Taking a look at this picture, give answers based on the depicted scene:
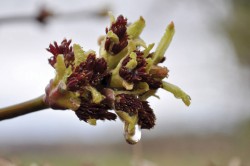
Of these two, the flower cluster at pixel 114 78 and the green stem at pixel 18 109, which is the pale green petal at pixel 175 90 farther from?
the green stem at pixel 18 109

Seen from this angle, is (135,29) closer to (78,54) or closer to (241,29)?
(78,54)

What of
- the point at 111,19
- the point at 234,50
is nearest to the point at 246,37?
the point at 234,50

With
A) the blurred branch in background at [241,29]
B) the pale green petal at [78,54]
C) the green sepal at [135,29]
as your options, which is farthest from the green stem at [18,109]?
the blurred branch in background at [241,29]

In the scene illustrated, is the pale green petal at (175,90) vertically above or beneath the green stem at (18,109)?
above

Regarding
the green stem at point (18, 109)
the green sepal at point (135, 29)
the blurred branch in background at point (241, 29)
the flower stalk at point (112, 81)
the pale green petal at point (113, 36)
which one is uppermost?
the blurred branch in background at point (241, 29)

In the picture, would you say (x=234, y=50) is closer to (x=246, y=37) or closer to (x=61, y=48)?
(x=246, y=37)

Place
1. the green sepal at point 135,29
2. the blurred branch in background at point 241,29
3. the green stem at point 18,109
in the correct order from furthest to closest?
the blurred branch in background at point 241,29, the green sepal at point 135,29, the green stem at point 18,109
